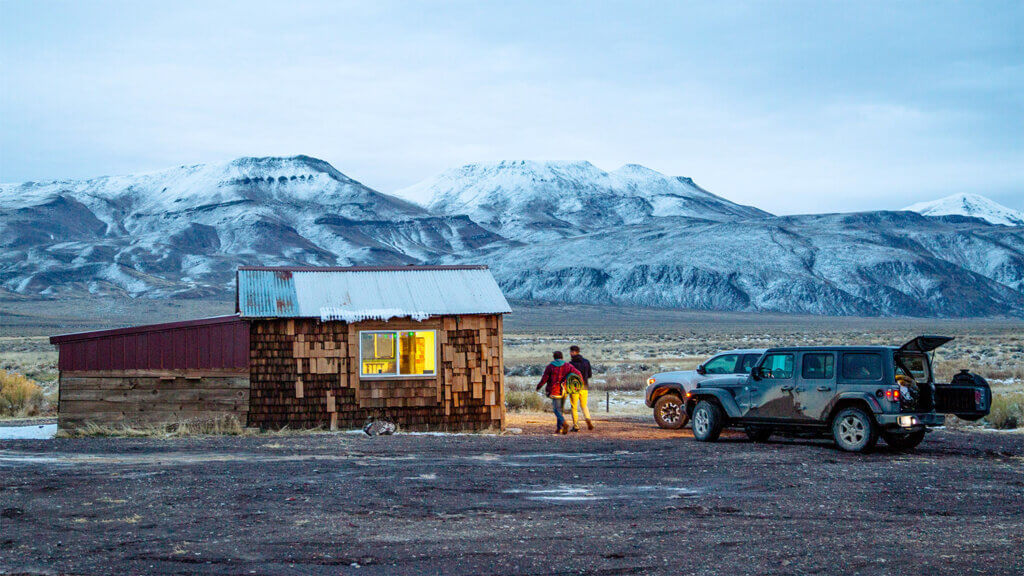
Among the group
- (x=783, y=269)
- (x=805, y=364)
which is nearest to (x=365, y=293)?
(x=805, y=364)

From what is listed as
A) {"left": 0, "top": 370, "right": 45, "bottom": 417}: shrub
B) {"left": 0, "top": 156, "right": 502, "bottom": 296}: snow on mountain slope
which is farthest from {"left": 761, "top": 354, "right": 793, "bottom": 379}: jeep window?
{"left": 0, "top": 156, "right": 502, "bottom": 296}: snow on mountain slope

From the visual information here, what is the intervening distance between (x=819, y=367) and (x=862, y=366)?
28.5 inches

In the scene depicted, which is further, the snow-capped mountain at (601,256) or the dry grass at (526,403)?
the snow-capped mountain at (601,256)

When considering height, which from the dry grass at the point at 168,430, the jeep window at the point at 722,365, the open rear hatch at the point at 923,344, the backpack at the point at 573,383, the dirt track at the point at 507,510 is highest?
the open rear hatch at the point at 923,344

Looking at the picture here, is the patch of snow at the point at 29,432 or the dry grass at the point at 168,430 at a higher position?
the dry grass at the point at 168,430

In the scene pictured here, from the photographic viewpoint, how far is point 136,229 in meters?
183

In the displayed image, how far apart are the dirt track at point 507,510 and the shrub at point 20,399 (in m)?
9.41

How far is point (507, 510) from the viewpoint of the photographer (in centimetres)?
1046

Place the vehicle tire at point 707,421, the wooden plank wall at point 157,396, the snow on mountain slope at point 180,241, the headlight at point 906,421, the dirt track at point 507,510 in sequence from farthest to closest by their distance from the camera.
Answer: the snow on mountain slope at point 180,241, the wooden plank wall at point 157,396, the vehicle tire at point 707,421, the headlight at point 906,421, the dirt track at point 507,510

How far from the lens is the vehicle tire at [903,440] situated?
1568 centimetres

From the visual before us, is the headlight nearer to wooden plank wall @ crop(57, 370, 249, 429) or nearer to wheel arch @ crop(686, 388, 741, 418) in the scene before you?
wheel arch @ crop(686, 388, 741, 418)

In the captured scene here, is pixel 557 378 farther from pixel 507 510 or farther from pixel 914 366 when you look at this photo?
pixel 507 510

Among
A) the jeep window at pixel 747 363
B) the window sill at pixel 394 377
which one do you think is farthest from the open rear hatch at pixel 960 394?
the window sill at pixel 394 377

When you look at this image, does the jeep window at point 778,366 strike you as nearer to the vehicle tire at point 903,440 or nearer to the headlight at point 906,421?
the vehicle tire at point 903,440
